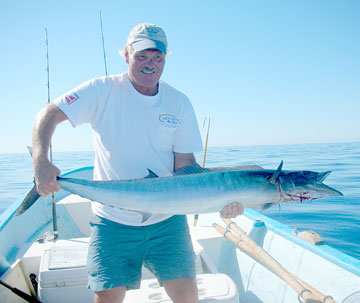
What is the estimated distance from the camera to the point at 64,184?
6.93ft

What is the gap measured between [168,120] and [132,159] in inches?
17.7

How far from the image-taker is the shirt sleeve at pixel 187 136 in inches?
106

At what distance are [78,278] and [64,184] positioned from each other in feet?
4.57

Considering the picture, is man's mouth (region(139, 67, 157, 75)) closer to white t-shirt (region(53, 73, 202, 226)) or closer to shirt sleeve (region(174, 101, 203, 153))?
white t-shirt (region(53, 73, 202, 226))

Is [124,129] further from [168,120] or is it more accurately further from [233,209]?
[233,209]

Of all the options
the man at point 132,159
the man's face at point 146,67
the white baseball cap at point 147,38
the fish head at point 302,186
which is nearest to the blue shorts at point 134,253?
the man at point 132,159

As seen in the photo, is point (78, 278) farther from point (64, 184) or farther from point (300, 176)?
point (300, 176)

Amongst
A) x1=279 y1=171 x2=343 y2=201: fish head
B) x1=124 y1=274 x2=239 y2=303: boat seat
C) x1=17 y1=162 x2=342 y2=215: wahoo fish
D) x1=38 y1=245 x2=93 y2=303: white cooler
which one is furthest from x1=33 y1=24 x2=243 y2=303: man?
x1=38 y1=245 x2=93 y2=303: white cooler

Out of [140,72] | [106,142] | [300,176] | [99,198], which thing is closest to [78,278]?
[99,198]

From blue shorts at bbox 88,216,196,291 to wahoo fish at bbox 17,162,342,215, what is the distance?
326mm

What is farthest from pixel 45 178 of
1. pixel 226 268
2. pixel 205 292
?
pixel 226 268

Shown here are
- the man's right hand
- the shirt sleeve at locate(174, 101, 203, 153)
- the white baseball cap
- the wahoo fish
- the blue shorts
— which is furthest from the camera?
the shirt sleeve at locate(174, 101, 203, 153)

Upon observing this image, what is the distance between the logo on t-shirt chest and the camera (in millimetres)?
2555

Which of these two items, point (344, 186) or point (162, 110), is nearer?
point (162, 110)
